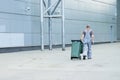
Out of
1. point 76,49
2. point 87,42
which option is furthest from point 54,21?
point 76,49

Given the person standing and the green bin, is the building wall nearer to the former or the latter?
the green bin

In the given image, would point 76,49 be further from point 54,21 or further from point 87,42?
point 54,21

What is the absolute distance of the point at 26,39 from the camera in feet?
91.3

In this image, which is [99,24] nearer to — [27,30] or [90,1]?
[90,1]

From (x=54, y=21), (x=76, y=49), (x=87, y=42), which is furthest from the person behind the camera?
(x=54, y=21)

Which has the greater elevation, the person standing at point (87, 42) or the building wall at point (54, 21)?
the building wall at point (54, 21)

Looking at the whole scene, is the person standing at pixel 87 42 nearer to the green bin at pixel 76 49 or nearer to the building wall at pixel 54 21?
the green bin at pixel 76 49

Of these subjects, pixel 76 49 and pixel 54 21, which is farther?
pixel 54 21

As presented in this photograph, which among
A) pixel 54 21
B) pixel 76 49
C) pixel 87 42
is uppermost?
pixel 54 21

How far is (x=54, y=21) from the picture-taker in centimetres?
3206

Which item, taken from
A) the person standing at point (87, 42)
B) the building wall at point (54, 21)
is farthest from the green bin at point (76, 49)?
the building wall at point (54, 21)

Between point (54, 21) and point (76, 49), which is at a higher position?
point (54, 21)

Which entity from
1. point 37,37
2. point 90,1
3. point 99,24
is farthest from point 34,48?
point 99,24

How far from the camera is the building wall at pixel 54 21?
2538 cm
